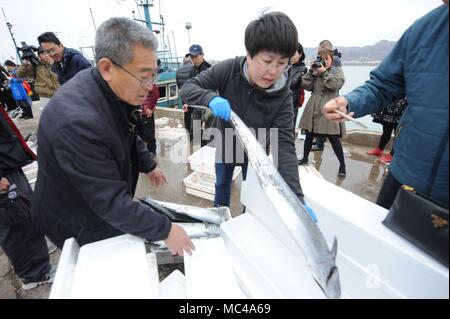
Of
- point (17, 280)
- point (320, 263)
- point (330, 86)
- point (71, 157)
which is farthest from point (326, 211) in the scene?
point (330, 86)

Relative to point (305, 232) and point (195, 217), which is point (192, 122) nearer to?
point (195, 217)

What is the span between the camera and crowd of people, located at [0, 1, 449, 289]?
3.54ft

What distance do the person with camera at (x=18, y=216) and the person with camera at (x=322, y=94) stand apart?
3.90 metres

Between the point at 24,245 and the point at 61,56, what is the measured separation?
9.99ft

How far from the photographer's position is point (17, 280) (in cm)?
218

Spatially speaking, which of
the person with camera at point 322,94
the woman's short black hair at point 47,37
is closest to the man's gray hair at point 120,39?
the woman's short black hair at point 47,37

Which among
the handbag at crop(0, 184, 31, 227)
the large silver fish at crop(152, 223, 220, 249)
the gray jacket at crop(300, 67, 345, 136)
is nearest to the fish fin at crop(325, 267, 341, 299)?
the large silver fish at crop(152, 223, 220, 249)

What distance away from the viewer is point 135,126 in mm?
1627

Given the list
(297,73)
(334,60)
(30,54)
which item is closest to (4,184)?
(297,73)

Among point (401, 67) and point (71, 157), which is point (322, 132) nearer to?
point (401, 67)

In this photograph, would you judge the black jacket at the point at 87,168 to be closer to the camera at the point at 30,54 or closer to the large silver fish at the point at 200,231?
the large silver fish at the point at 200,231

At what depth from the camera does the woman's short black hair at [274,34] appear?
1.49m

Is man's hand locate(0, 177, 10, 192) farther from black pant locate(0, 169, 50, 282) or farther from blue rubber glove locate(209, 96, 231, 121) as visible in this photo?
blue rubber glove locate(209, 96, 231, 121)

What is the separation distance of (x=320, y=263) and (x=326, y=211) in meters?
0.43
